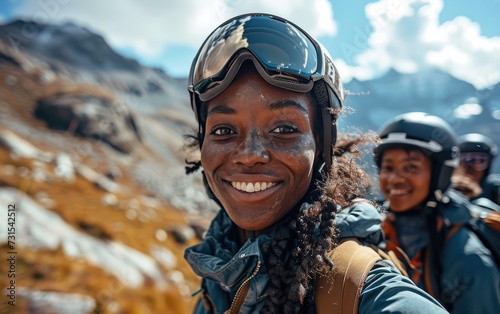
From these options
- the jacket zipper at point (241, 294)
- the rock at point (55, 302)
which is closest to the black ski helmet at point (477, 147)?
the jacket zipper at point (241, 294)

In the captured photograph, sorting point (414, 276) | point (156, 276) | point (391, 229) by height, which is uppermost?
point (391, 229)

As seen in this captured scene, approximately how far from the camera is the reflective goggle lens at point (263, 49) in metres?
1.95

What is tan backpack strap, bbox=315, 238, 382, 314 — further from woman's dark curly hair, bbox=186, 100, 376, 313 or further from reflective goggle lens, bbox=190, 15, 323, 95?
reflective goggle lens, bbox=190, 15, 323, 95

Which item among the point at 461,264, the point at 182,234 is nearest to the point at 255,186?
the point at 461,264

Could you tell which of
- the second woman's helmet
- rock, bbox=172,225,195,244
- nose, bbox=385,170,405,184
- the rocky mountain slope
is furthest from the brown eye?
rock, bbox=172,225,195,244

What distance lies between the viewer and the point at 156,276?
17156mm

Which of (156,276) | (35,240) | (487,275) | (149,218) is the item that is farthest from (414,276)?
(149,218)

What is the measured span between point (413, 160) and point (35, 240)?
14.4m

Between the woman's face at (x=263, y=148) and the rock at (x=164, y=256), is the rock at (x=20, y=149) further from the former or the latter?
the woman's face at (x=263, y=148)

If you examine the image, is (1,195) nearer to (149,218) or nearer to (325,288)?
(149,218)

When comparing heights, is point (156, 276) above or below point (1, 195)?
below

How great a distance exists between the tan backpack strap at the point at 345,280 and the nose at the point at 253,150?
58cm

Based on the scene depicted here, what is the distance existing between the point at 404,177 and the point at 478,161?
13.5 feet

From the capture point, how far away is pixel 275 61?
193 centimetres
